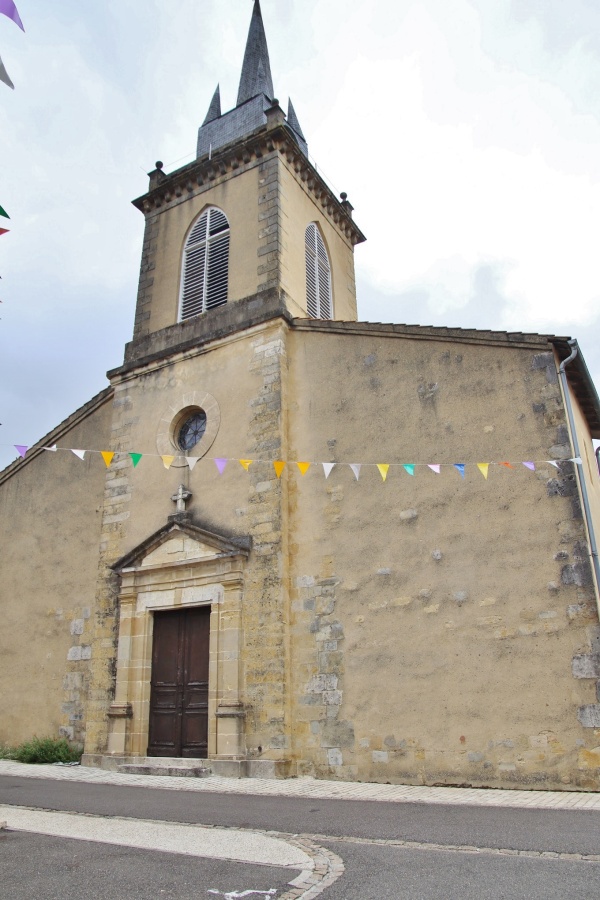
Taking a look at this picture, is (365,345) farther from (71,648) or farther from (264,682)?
(71,648)

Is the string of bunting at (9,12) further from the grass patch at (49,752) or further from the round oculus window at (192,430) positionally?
the grass patch at (49,752)

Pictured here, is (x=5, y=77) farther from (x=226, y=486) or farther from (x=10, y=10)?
(x=226, y=486)

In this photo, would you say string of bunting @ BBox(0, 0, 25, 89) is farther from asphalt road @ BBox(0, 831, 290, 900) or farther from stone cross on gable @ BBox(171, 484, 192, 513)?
stone cross on gable @ BBox(171, 484, 192, 513)

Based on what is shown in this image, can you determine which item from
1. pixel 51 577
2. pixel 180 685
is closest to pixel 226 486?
pixel 180 685

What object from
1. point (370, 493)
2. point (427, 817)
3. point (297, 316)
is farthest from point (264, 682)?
point (297, 316)

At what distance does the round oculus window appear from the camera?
11.4 metres

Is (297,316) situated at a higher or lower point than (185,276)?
lower

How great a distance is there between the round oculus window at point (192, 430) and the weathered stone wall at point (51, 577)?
169cm

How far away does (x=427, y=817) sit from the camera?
5570 millimetres

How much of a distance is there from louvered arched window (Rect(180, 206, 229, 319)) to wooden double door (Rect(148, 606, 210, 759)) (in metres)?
5.47

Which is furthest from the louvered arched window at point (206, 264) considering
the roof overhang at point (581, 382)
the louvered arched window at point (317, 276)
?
the roof overhang at point (581, 382)

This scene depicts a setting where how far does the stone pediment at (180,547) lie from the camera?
9.92 m

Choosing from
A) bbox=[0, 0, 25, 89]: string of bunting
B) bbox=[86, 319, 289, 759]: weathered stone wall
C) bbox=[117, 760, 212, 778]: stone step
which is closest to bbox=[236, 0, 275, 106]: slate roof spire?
bbox=[86, 319, 289, 759]: weathered stone wall

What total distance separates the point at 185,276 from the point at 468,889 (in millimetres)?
11472
